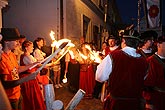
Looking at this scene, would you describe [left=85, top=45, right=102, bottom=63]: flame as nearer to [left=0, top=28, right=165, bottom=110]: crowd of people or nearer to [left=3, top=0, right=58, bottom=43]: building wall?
[left=0, top=28, right=165, bottom=110]: crowd of people

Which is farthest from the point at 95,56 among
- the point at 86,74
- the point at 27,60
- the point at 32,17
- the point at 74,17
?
the point at 74,17

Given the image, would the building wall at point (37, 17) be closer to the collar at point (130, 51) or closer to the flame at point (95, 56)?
the flame at point (95, 56)

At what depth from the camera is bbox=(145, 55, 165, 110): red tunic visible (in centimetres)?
470

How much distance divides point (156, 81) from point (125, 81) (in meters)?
0.91

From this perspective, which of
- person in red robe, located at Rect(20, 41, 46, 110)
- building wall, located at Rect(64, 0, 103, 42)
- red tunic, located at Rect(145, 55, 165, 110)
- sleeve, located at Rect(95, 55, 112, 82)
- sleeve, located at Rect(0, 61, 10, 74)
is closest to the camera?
sleeve, located at Rect(95, 55, 112, 82)

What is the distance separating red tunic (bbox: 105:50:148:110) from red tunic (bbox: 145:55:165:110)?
19.9 inches

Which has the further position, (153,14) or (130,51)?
(153,14)

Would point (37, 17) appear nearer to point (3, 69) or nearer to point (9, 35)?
point (9, 35)

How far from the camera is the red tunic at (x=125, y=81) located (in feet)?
13.2

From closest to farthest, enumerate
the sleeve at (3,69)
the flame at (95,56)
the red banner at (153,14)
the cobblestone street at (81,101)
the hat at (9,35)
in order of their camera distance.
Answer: the sleeve at (3,69), the hat at (9,35), the flame at (95,56), the cobblestone street at (81,101), the red banner at (153,14)

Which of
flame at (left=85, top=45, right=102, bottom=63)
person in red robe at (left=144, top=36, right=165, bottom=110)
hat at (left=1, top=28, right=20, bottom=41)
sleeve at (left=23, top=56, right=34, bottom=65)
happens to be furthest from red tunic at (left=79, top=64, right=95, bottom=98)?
hat at (left=1, top=28, right=20, bottom=41)

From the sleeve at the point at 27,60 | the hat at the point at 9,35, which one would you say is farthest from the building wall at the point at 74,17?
the hat at the point at 9,35

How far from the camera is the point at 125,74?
4031 millimetres

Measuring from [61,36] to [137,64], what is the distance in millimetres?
8039
